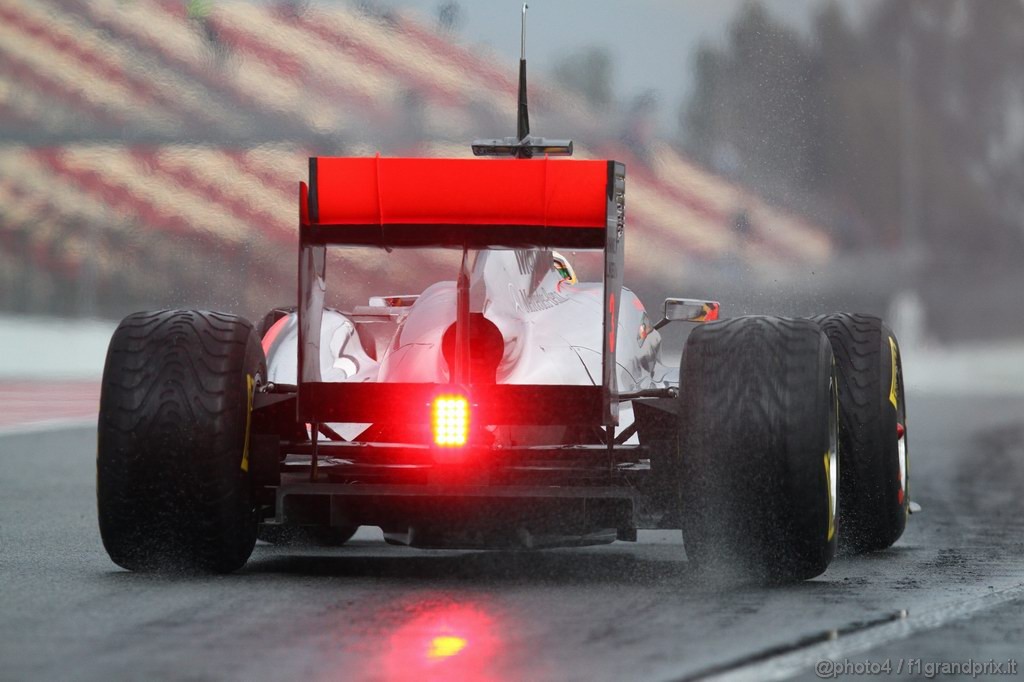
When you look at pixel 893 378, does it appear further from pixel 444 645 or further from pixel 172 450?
pixel 444 645

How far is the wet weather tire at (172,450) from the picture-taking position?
24.4 ft

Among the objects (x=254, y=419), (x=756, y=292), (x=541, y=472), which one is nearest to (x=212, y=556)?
(x=254, y=419)

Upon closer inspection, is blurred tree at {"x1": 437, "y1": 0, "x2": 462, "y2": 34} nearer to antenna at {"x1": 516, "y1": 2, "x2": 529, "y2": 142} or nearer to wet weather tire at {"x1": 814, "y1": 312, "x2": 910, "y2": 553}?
antenna at {"x1": 516, "y1": 2, "x2": 529, "y2": 142}

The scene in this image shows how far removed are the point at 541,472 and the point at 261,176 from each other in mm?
15973

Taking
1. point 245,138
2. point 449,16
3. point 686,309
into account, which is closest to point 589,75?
point 449,16

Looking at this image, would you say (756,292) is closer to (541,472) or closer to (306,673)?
(541,472)

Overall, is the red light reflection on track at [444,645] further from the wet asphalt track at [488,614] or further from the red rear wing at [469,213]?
the red rear wing at [469,213]

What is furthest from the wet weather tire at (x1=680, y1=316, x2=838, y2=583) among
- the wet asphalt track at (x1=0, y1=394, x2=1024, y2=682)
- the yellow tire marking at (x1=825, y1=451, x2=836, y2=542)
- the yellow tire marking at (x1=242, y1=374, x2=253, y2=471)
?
the yellow tire marking at (x1=242, y1=374, x2=253, y2=471)

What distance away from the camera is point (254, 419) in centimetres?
784

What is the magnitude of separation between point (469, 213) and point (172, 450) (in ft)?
4.52

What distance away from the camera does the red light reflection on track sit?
5.41 metres

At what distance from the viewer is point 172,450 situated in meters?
7.45

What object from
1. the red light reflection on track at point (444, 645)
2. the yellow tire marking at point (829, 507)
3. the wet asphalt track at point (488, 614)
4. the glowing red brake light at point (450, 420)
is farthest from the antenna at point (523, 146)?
the red light reflection on track at point (444, 645)

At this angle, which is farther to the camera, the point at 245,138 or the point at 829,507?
the point at 245,138
